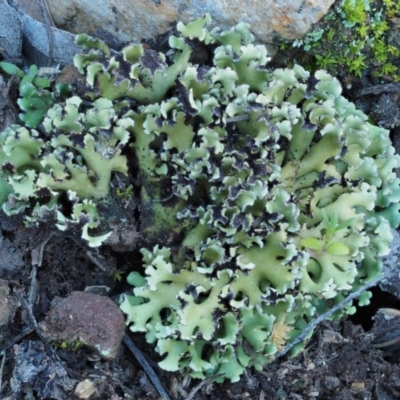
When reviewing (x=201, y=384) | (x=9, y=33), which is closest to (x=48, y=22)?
(x=9, y=33)

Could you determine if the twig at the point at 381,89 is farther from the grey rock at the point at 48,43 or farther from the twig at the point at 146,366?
the twig at the point at 146,366

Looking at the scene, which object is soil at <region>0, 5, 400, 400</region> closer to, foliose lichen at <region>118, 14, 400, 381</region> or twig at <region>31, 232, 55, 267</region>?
twig at <region>31, 232, 55, 267</region>

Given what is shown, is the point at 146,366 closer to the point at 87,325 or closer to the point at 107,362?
the point at 107,362

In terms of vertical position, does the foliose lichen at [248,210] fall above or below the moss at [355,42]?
below

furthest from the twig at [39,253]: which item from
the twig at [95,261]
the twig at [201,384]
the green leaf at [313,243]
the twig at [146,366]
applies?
the green leaf at [313,243]

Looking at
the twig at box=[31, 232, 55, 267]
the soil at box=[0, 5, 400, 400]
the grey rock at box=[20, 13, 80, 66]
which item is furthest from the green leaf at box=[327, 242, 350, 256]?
the grey rock at box=[20, 13, 80, 66]

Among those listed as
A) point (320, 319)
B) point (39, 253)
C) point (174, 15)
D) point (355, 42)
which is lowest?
point (39, 253)
